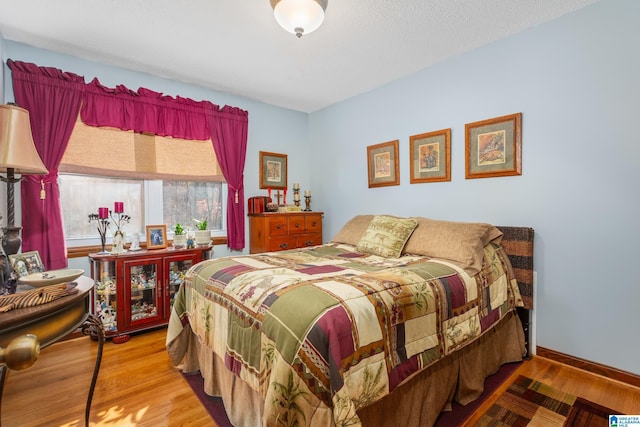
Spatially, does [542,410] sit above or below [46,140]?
below

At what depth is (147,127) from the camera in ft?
10.0

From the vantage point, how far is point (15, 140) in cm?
149

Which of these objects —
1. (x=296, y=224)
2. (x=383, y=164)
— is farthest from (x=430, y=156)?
(x=296, y=224)

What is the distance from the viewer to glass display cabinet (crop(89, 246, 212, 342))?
8.80 ft

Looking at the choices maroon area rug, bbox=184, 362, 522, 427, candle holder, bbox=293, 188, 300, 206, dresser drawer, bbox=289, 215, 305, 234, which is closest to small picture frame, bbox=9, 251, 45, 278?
maroon area rug, bbox=184, 362, 522, 427

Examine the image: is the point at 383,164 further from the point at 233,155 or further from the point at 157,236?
the point at 157,236

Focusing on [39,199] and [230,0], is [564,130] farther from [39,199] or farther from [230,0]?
[39,199]

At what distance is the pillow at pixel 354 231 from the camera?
2967 mm

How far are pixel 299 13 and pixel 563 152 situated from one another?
2073 mm

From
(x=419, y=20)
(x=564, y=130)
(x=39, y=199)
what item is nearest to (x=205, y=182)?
(x=39, y=199)

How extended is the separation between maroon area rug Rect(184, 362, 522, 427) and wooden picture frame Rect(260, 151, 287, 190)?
7.97ft

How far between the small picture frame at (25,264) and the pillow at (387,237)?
2090 mm

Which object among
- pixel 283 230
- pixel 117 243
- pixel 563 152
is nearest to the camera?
pixel 563 152

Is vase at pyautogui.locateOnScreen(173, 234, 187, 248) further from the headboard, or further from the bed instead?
the headboard
